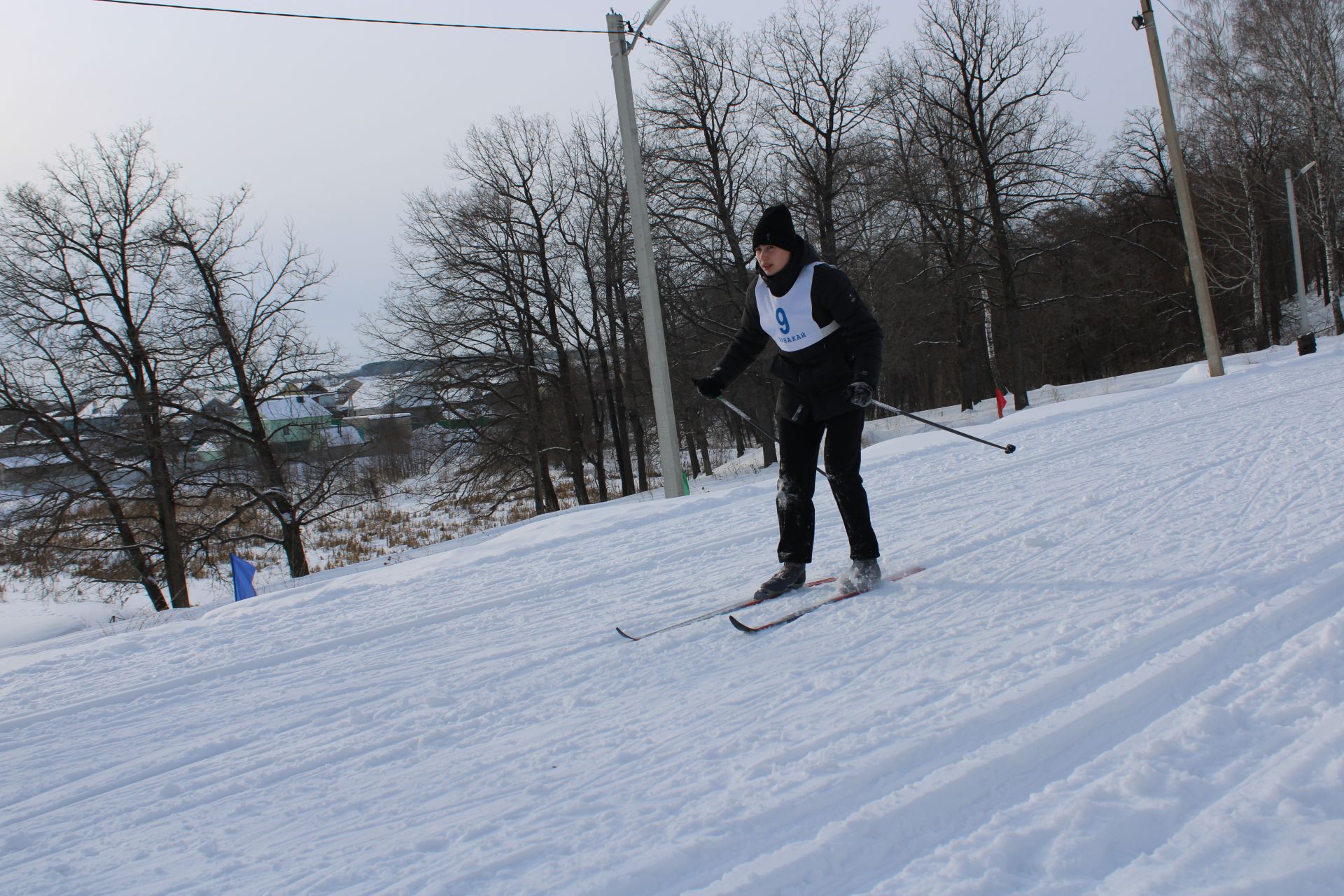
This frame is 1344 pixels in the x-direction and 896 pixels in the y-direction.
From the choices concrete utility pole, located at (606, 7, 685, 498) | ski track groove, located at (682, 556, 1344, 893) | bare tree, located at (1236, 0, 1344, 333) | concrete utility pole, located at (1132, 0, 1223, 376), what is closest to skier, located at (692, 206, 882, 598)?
ski track groove, located at (682, 556, 1344, 893)

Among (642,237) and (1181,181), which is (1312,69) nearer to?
(1181,181)

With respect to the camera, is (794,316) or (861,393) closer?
(861,393)

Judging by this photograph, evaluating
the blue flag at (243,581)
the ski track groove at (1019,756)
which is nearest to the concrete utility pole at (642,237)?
the blue flag at (243,581)

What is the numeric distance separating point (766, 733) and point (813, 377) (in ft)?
6.27

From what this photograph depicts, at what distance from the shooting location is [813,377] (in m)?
3.70

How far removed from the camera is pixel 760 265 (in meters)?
3.71

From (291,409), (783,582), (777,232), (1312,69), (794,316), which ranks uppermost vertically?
(1312,69)

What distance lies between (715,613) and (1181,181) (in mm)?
13176

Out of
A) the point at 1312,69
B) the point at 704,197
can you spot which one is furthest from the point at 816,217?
the point at 1312,69

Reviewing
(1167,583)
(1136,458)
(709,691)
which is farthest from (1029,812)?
(1136,458)

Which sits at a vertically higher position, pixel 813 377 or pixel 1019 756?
pixel 813 377

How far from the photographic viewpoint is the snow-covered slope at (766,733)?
64.0 inches

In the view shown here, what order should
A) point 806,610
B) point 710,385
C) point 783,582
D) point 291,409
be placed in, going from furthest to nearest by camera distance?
1. point 291,409
2. point 710,385
3. point 783,582
4. point 806,610

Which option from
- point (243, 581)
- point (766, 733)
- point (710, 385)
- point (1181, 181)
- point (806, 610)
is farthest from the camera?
point (1181, 181)
